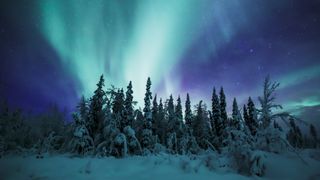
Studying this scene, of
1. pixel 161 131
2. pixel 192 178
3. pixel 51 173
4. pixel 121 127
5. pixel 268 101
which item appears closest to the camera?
pixel 192 178

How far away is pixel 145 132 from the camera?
3184cm

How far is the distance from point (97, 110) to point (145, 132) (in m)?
8.81

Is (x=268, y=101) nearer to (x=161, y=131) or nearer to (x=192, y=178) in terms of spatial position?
(x=192, y=178)

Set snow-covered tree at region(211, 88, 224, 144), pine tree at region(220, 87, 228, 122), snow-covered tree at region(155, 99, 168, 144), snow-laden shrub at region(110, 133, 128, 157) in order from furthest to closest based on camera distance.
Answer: pine tree at region(220, 87, 228, 122) < snow-covered tree at region(211, 88, 224, 144) < snow-covered tree at region(155, 99, 168, 144) < snow-laden shrub at region(110, 133, 128, 157)

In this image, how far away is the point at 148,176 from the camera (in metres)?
7.59

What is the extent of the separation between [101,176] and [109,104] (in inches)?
721

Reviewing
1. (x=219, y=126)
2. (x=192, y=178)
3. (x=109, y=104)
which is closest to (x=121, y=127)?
(x=109, y=104)

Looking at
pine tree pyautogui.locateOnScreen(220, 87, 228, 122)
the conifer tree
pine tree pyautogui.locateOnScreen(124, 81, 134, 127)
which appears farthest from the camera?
pine tree pyautogui.locateOnScreen(220, 87, 228, 122)

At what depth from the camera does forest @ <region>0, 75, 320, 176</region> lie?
9953 millimetres

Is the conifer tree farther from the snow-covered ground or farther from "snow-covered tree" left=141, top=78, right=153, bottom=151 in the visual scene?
the snow-covered ground

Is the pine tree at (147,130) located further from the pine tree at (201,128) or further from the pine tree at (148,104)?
Answer: the pine tree at (201,128)

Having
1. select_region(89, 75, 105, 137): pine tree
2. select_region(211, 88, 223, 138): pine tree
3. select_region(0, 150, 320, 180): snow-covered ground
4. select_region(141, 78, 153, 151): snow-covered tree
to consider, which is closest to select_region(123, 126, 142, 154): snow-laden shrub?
select_region(89, 75, 105, 137): pine tree

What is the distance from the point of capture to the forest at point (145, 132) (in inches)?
392

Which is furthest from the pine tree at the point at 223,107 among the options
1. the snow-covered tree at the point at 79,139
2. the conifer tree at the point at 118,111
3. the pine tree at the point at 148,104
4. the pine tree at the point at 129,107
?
the snow-covered tree at the point at 79,139
